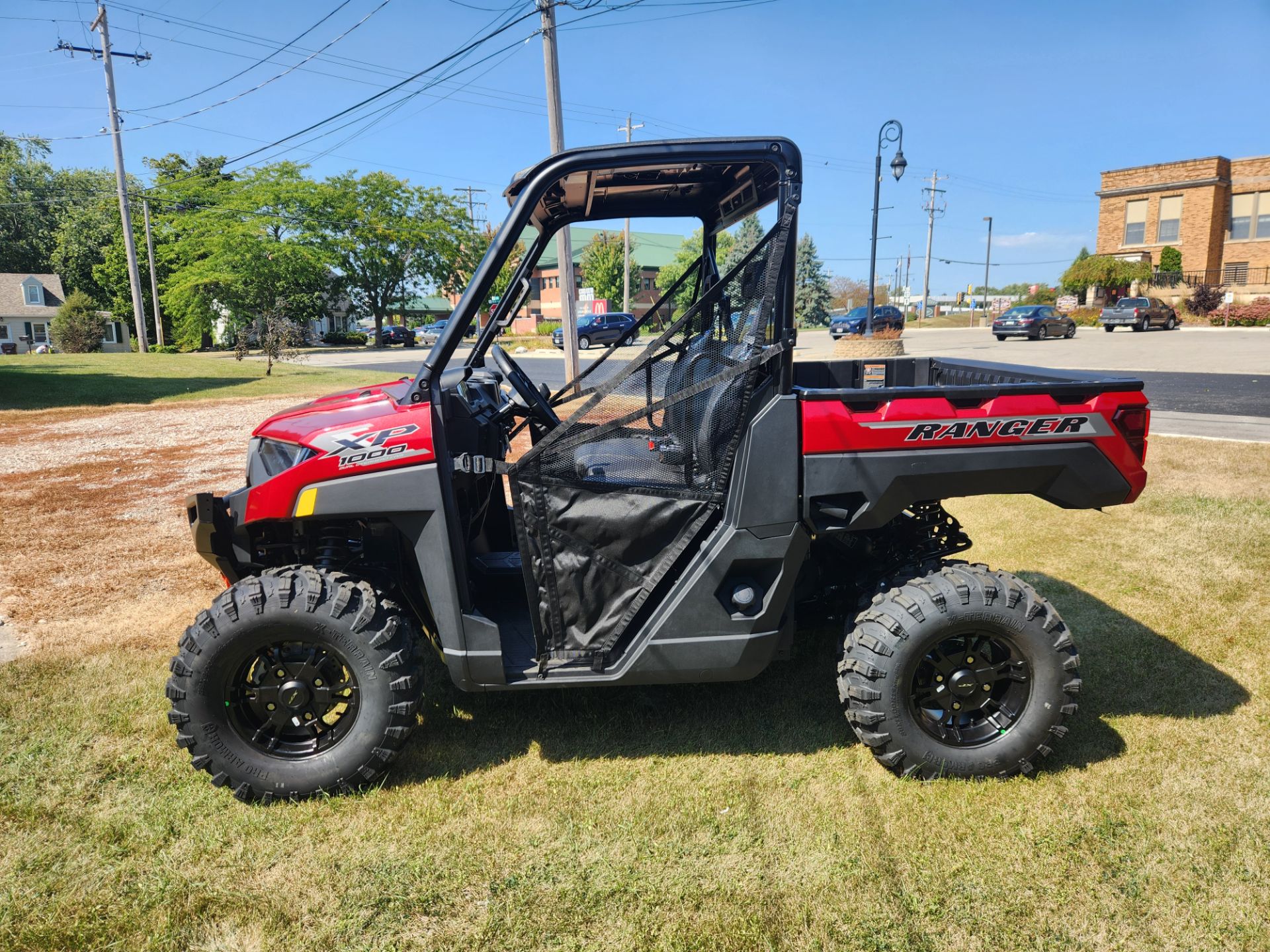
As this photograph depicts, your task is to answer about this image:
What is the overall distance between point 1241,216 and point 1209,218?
2.47m

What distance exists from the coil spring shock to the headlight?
30cm

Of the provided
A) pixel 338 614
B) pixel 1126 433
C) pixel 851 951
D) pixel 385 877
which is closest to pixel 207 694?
pixel 338 614

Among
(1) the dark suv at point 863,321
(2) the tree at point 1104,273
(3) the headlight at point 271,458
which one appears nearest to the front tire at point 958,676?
(3) the headlight at point 271,458

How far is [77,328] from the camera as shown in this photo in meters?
42.3

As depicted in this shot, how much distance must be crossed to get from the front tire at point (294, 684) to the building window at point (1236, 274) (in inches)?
2187

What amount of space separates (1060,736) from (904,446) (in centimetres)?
125

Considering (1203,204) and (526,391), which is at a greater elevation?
(1203,204)

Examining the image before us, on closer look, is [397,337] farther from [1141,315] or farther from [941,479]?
[941,479]

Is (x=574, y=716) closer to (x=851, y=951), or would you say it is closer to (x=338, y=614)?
(x=338, y=614)

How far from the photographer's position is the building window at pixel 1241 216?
45.7 m

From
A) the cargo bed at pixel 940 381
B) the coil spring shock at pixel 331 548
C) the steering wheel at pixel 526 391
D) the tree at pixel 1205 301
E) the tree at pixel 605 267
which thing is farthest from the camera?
the tree at pixel 605 267

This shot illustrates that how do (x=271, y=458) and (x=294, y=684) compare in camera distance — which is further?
(x=271, y=458)

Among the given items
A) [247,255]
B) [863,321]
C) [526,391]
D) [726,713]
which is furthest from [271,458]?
[247,255]

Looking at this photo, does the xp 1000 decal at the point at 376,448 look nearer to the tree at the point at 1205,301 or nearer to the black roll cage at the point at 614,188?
the black roll cage at the point at 614,188
